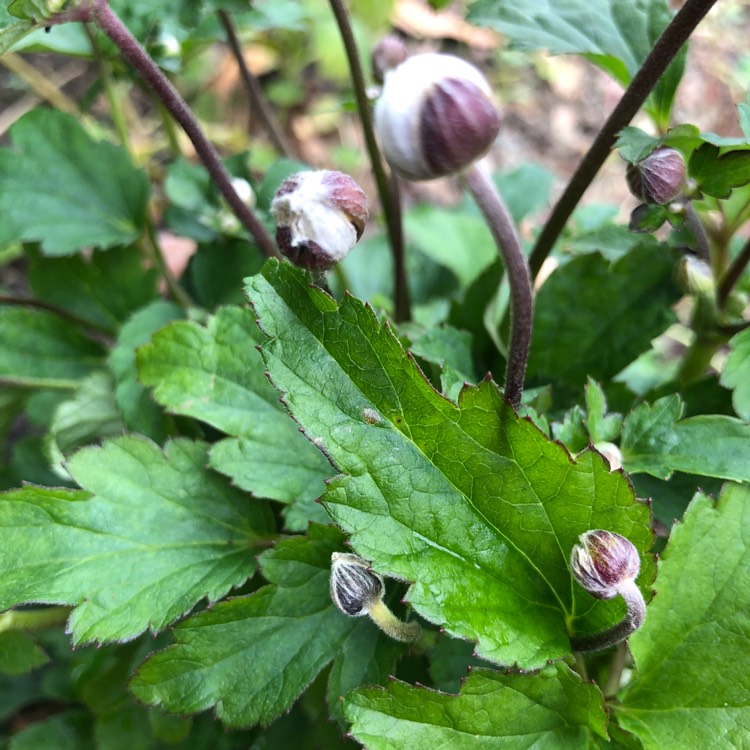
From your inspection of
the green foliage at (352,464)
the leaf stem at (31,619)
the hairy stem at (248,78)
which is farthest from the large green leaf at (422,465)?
the hairy stem at (248,78)

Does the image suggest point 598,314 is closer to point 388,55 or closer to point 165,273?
point 388,55

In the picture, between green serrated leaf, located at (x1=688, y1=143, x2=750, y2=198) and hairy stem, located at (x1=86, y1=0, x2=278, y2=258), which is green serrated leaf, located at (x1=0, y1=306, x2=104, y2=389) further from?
green serrated leaf, located at (x1=688, y1=143, x2=750, y2=198)

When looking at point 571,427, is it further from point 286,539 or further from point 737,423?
point 286,539

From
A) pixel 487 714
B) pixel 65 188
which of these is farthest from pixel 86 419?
pixel 487 714

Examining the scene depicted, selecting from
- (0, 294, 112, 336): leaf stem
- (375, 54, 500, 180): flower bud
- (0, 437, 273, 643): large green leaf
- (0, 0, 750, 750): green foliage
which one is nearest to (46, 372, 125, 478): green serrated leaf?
(0, 0, 750, 750): green foliage

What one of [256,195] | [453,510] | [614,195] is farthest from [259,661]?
[614,195]
